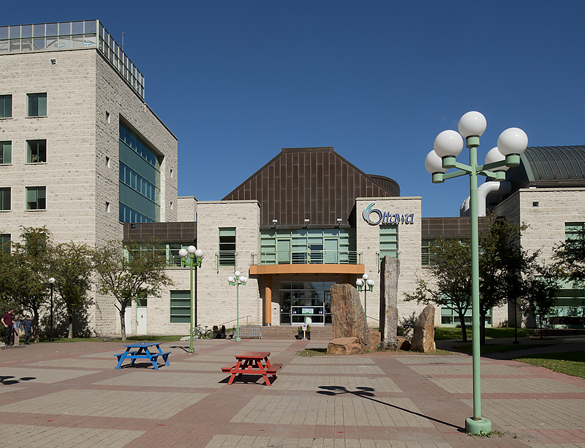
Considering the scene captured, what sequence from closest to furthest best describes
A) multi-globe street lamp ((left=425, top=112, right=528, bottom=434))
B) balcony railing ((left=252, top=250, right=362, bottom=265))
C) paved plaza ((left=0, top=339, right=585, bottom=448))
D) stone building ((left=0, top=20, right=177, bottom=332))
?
paved plaza ((left=0, top=339, right=585, bottom=448)) < multi-globe street lamp ((left=425, top=112, right=528, bottom=434)) < stone building ((left=0, top=20, right=177, bottom=332)) < balcony railing ((left=252, top=250, right=362, bottom=265))

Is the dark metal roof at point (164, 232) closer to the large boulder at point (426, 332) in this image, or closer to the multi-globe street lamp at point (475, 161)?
the large boulder at point (426, 332)

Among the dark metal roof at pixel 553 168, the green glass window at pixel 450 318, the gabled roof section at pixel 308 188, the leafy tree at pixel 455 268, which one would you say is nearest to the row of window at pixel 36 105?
the gabled roof section at pixel 308 188

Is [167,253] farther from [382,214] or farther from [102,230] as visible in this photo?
[382,214]

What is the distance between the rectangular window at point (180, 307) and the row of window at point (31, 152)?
525 inches

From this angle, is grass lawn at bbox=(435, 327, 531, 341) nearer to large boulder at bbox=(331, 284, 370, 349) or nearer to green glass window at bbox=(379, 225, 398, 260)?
green glass window at bbox=(379, 225, 398, 260)

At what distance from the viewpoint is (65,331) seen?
104ft

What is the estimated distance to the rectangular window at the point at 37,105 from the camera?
109 ft

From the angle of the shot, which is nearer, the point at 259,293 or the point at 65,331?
the point at 65,331

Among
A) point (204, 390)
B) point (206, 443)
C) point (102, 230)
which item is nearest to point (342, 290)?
point (204, 390)

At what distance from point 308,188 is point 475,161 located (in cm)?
2927

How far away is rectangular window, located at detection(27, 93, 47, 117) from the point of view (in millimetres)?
33094

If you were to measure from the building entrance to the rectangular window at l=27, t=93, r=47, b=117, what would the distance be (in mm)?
20974

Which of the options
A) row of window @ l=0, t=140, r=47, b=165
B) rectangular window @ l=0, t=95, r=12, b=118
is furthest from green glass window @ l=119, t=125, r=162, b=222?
rectangular window @ l=0, t=95, r=12, b=118

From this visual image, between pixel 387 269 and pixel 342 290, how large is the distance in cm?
217
